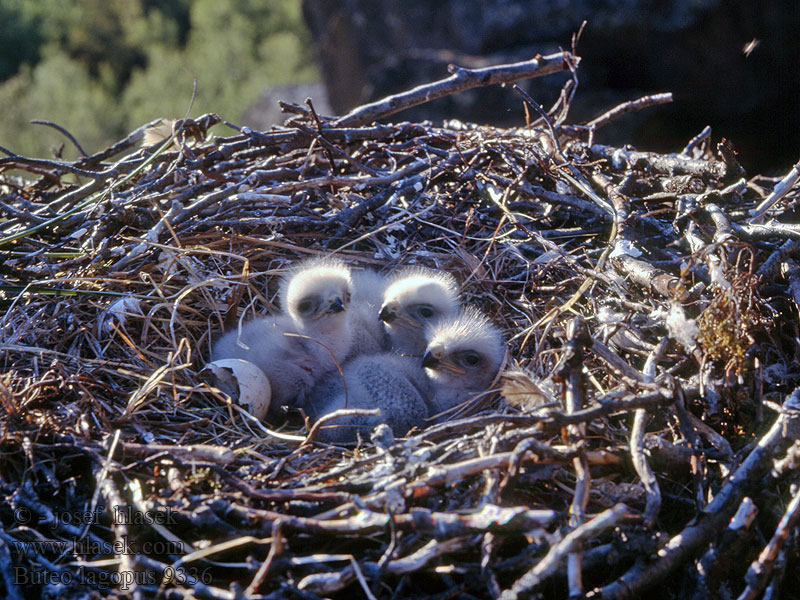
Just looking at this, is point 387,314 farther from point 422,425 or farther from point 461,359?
point 422,425

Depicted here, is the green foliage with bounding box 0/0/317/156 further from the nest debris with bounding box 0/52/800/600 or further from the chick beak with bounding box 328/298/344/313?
the chick beak with bounding box 328/298/344/313

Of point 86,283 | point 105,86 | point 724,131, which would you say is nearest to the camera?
point 86,283

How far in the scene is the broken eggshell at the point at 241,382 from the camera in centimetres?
210

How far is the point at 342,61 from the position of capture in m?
10.4

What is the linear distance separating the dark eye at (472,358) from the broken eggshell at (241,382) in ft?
2.15

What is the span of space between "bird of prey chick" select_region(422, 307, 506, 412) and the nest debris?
11 cm

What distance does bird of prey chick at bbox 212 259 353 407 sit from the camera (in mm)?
2338

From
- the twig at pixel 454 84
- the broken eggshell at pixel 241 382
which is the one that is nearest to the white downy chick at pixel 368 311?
the broken eggshell at pixel 241 382

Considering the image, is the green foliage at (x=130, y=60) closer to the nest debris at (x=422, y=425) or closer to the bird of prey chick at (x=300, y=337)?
the nest debris at (x=422, y=425)

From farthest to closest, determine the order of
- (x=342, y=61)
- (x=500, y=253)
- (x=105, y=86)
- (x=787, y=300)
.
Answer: (x=105, y=86), (x=342, y=61), (x=500, y=253), (x=787, y=300)

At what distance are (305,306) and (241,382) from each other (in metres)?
0.42

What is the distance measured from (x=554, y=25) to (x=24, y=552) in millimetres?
6626

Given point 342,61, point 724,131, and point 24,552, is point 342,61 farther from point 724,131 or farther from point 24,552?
point 24,552

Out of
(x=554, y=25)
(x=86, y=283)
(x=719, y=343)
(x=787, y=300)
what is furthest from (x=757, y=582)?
(x=554, y=25)
